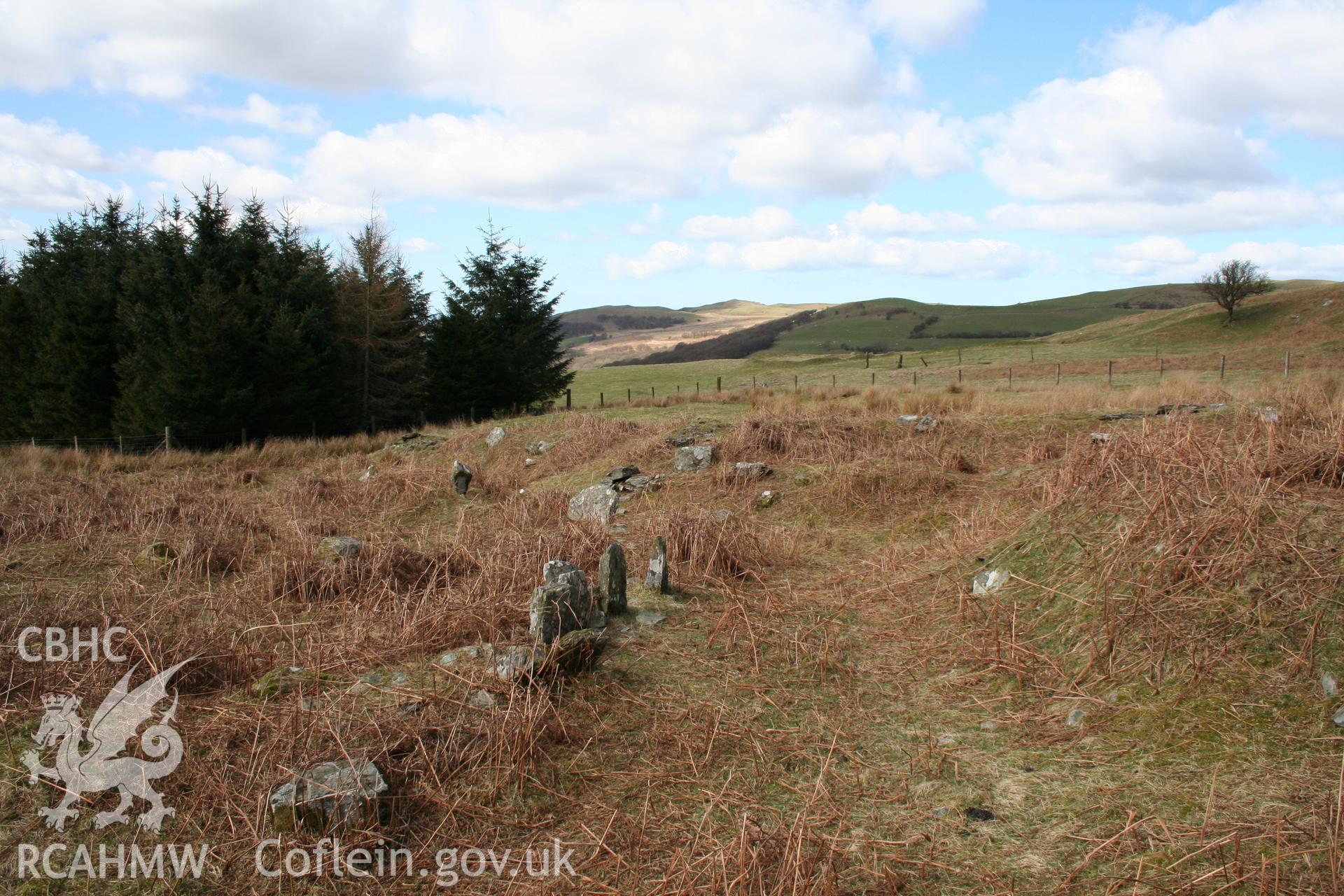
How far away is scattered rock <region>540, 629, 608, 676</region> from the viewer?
15.6 ft

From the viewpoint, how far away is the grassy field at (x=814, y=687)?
343 cm

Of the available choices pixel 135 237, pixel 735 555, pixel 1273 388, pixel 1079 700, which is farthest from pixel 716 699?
pixel 135 237

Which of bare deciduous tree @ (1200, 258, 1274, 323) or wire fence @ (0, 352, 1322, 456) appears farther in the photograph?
bare deciduous tree @ (1200, 258, 1274, 323)

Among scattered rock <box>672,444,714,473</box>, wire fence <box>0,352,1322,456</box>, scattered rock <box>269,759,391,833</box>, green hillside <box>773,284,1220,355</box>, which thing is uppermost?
green hillside <box>773,284,1220,355</box>

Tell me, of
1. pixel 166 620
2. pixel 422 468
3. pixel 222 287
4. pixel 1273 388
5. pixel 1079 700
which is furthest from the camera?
pixel 222 287

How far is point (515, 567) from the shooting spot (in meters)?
6.67

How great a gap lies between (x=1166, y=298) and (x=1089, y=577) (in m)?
117

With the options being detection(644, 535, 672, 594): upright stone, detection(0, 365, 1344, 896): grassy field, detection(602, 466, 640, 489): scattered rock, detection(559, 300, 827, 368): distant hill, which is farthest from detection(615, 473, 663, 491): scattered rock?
detection(559, 300, 827, 368): distant hill

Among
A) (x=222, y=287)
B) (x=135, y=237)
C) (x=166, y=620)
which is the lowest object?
(x=166, y=620)

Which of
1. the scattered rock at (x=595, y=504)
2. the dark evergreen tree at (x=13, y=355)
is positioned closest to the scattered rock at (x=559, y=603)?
the scattered rock at (x=595, y=504)

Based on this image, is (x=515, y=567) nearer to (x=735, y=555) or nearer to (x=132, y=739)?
(x=735, y=555)

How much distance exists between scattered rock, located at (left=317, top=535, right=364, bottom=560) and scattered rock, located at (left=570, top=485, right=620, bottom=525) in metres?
2.88

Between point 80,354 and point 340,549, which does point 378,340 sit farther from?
point 340,549

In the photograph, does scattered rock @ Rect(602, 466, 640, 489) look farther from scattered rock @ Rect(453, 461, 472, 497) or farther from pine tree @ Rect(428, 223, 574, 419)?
pine tree @ Rect(428, 223, 574, 419)
